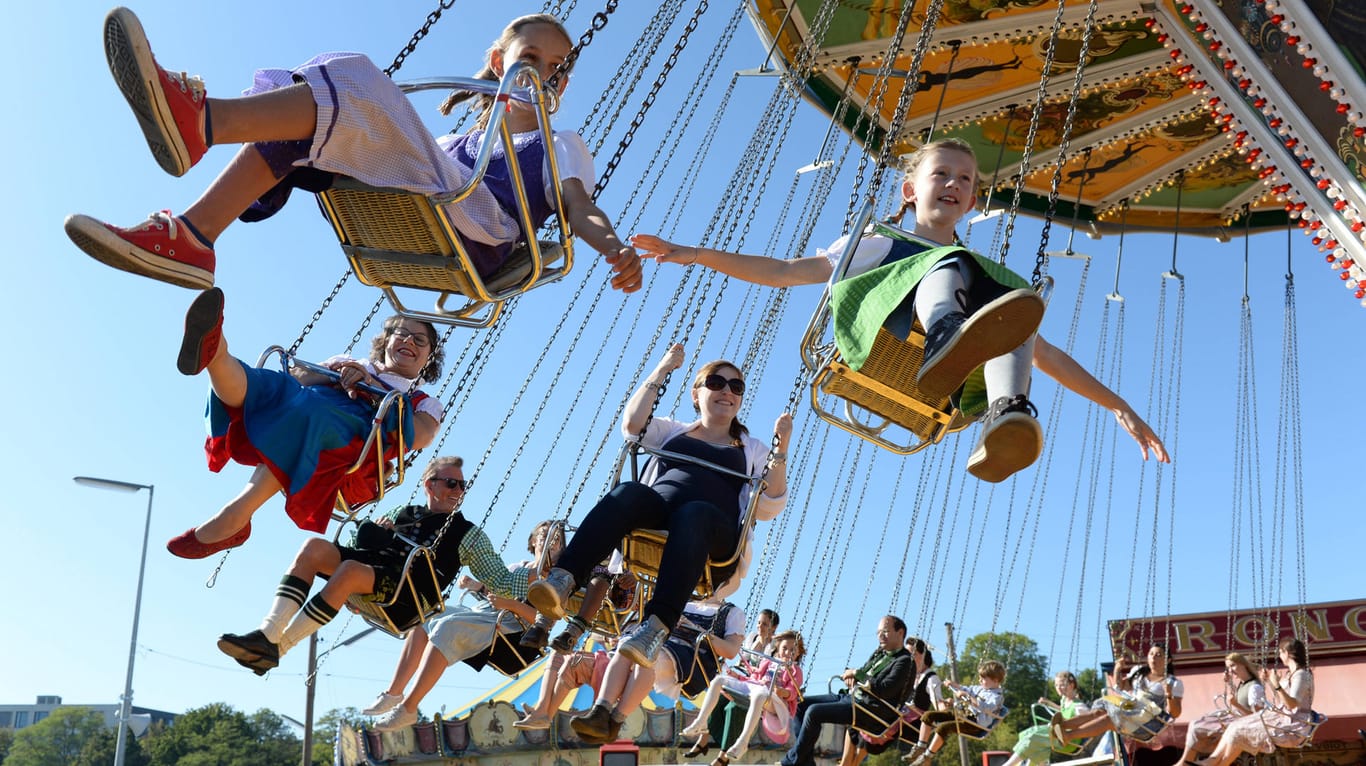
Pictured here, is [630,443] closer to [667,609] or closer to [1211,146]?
[667,609]

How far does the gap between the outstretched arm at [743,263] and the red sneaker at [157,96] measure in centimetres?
152

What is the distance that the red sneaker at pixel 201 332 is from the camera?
350cm

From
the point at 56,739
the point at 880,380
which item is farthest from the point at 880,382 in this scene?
the point at 56,739

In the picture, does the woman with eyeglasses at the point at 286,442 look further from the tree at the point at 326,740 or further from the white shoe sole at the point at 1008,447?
the tree at the point at 326,740

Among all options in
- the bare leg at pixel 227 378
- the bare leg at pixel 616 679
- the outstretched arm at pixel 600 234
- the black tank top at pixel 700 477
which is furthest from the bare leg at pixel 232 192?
the bare leg at pixel 616 679

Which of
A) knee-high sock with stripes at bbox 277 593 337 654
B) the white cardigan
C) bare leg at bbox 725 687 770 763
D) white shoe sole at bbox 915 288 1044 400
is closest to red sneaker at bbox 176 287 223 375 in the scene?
knee-high sock with stripes at bbox 277 593 337 654

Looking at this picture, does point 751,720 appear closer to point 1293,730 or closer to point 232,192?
point 1293,730

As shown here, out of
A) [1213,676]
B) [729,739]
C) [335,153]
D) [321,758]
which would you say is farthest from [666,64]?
[321,758]

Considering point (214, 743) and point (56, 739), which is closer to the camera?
point (214, 743)

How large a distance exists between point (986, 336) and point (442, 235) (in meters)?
1.61

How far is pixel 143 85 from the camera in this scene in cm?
301

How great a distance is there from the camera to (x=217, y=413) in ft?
14.0

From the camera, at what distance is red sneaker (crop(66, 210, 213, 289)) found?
10.0 feet

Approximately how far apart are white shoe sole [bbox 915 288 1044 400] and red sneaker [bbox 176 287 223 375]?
1.96 m
